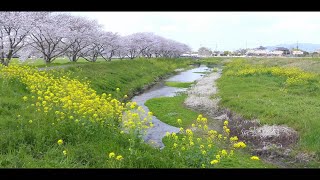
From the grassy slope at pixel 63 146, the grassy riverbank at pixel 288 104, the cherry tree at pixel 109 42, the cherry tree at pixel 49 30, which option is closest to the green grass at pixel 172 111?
the grassy riverbank at pixel 288 104

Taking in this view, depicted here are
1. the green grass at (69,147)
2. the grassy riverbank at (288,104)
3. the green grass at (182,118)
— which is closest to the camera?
the green grass at (69,147)

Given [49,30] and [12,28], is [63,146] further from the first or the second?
[49,30]

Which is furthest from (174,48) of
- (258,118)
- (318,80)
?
(258,118)

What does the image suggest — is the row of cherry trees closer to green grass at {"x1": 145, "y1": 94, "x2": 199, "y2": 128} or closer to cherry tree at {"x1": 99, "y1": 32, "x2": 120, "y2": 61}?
cherry tree at {"x1": 99, "y1": 32, "x2": 120, "y2": 61}

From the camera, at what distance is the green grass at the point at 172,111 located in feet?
48.3

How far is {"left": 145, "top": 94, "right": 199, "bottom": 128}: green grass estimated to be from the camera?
1473 cm

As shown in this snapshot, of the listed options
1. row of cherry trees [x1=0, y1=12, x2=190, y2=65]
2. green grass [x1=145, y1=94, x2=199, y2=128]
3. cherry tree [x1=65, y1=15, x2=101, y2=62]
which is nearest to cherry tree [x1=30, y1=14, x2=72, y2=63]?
row of cherry trees [x1=0, y1=12, x2=190, y2=65]

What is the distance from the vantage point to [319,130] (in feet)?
35.0

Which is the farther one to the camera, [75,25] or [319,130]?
[75,25]

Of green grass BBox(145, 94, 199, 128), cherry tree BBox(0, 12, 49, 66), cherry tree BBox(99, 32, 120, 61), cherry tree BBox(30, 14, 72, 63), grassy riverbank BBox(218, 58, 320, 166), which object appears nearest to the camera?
grassy riverbank BBox(218, 58, 320, 166)

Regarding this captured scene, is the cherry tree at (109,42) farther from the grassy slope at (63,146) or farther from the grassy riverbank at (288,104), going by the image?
the grassy slope at (63,146)

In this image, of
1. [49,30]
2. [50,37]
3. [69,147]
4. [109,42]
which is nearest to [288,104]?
[69,147]
